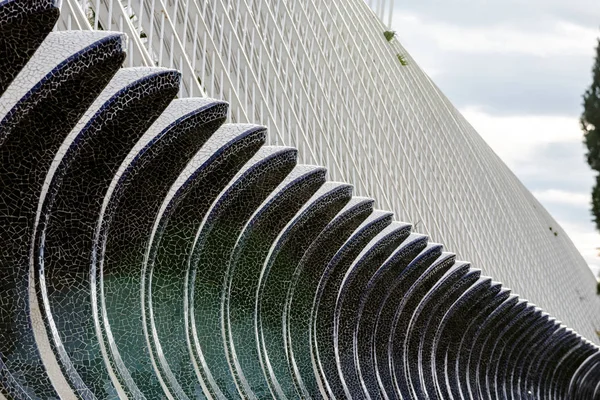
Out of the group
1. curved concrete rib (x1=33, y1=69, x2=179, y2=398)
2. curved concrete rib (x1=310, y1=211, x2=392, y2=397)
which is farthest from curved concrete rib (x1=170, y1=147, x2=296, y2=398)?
curved concrete rib (x1=310, y1=211, x2=392, y2=397)

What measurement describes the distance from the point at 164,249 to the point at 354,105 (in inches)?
685

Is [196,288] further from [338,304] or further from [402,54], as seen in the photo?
[402,54]

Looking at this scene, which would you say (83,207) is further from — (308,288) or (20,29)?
(308,288)

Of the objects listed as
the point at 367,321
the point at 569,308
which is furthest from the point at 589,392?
the point at 367,321

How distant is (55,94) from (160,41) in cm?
748

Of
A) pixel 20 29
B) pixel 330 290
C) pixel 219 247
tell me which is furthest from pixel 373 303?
pixel 20 29

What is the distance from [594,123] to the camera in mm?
17484

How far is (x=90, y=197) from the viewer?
51.0 ft

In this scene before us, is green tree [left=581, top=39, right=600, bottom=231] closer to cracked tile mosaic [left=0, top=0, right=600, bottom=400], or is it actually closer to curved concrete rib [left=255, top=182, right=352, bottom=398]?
cracked tile mosaic [left=0, top=0, right=600, bottom=400]

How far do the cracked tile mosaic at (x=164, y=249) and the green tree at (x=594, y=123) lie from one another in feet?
16.9

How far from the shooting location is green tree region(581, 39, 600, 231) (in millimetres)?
17406

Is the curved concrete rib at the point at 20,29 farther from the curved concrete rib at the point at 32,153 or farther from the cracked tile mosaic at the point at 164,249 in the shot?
the curved concrete rib at the point at 32,153

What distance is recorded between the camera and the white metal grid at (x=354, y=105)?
21.8 meters

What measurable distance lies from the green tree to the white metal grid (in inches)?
289
